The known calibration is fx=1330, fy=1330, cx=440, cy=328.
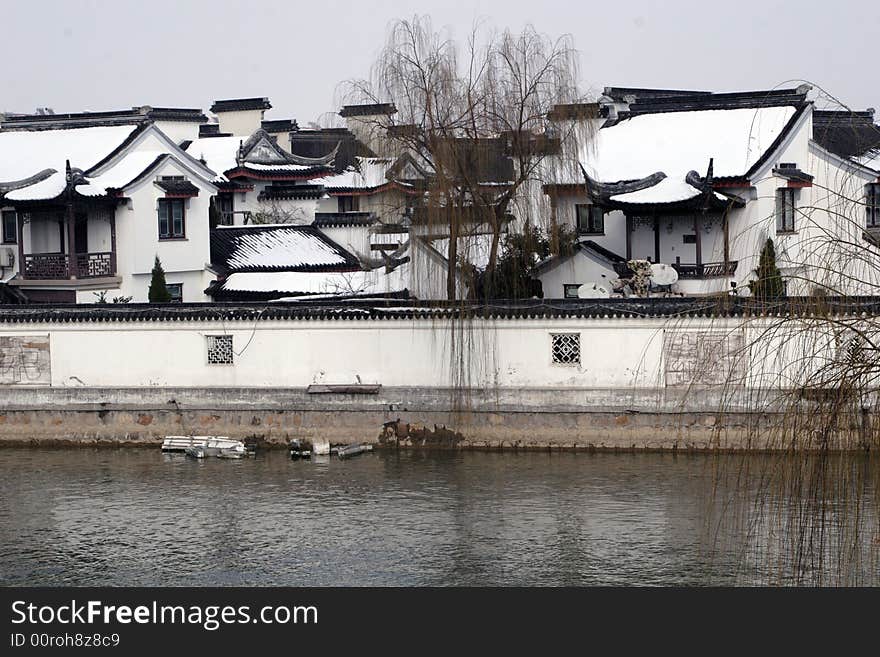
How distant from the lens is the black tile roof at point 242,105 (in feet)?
138

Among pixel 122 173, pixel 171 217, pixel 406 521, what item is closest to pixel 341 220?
pixel 171 217

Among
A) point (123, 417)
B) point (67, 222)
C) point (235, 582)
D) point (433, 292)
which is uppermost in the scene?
point (67, 222)

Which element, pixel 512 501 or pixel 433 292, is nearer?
pixel 512 501

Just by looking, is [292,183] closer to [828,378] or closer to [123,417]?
[123,417]

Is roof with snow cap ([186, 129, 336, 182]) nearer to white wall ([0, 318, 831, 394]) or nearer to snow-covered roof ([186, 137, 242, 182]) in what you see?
snow-covered roof ([186, 137, 242, 182])

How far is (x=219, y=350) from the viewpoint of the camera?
2156 centimetres

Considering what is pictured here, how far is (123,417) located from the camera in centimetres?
2145

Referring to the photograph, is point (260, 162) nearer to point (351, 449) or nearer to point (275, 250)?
point (275, 250)

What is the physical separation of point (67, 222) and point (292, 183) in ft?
32.1

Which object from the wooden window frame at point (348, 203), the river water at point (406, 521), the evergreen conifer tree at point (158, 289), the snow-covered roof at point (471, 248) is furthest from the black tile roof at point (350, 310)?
the wooden window frame at point (348, 203)

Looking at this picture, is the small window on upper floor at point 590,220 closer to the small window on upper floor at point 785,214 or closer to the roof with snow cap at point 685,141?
the roof with snow cap at point 685,141

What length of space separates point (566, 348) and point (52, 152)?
13.8 metres
